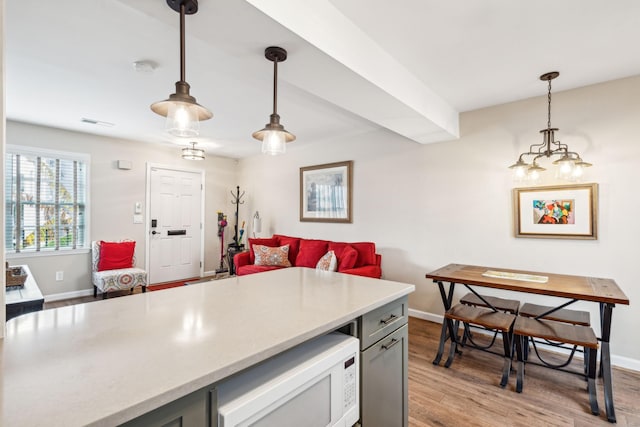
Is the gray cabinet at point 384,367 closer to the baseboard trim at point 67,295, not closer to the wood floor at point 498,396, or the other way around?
the wood floor at point 498,396

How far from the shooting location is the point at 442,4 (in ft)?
5.69

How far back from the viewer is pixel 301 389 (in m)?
1.00

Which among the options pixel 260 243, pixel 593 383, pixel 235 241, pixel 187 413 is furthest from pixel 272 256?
pixel 187 413

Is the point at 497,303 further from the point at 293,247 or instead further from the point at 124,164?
the point at 124,164

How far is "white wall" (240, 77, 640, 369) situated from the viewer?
8.61 ft

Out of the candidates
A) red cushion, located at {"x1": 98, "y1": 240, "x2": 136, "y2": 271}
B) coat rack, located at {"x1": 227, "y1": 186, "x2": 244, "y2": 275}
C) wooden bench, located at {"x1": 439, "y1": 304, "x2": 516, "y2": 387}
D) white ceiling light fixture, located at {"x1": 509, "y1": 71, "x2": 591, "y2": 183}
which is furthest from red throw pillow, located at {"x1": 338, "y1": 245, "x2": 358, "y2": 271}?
red cushion, located at {"x1": 98, "y1": 240, "x2": 136, "y2": 271}

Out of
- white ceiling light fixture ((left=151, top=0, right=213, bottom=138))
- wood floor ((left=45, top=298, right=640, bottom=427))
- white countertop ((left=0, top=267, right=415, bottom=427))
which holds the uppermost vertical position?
white ceiling light fixture ((left=151, top=0, right=213, bottom=138))

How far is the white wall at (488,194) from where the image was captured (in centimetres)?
262

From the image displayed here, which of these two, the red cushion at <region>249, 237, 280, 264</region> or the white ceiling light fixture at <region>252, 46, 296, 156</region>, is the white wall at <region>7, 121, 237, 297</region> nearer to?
the red cushion at <region>249, 237, 280, 264</region>

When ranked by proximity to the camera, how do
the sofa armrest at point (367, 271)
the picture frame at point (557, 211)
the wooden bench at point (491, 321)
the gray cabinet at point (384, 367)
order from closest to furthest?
the gray cabinet at point (384, 367), the wooden bench at point (491, 321), the picture frame at point (557, 211), the sofa armrest at point (367, 271)

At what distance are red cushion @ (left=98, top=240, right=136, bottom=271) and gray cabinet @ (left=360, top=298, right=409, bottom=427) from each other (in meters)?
4.42

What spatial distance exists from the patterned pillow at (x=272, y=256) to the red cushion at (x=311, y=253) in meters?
0.20

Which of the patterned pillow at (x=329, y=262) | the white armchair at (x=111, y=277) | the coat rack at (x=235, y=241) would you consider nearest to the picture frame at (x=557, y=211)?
the patterned pillow at (x=329, y=262)

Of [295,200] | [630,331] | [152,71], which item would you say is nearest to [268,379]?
[152,71]
